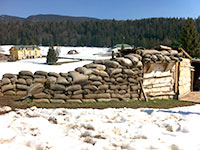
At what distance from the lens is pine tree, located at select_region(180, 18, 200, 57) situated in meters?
28.3

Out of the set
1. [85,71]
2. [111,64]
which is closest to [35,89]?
[85,71]

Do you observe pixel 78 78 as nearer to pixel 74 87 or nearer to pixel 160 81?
pixel 74 87

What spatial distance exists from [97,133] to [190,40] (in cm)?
2933

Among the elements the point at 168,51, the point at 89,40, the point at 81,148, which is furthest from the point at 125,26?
the point at 81,148

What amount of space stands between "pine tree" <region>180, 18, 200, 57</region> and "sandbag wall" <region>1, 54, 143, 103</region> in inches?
967

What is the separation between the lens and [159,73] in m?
8.62

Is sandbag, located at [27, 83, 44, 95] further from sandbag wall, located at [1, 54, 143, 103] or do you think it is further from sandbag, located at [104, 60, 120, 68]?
sandbag, located at [104, 60, 120, 68]

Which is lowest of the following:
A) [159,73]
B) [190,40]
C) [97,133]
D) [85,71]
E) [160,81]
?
[97,133]

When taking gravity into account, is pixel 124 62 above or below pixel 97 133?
above

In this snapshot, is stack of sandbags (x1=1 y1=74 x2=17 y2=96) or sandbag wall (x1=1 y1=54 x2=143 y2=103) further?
stack of sandbags (x1=1 y1=74 x2=17 y2=96)

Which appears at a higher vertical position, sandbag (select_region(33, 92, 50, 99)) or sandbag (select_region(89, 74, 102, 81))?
sandbag (select_region(89, 74, 102, 81))

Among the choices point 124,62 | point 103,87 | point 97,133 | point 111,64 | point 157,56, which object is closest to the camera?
point 97,133

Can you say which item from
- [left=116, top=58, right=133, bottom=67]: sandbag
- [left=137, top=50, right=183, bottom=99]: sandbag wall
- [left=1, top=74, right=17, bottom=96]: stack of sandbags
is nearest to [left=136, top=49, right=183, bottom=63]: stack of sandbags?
[left=137, top=50, right=183, bottom=99]: sandbag wall

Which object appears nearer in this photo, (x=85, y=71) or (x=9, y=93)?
(x=9, y=93)
